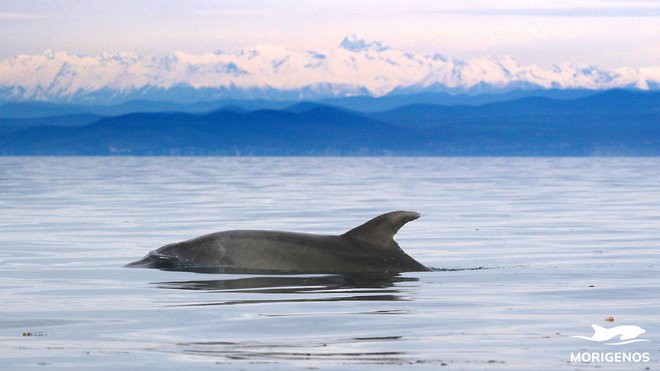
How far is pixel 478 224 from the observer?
111ft

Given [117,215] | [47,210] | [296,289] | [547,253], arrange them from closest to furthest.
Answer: [296,289] → [547,253] → [117,215] → [47,210]

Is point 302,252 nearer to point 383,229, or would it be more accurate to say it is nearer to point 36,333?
point 383,229

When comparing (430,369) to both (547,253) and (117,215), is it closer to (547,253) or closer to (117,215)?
(547,253)

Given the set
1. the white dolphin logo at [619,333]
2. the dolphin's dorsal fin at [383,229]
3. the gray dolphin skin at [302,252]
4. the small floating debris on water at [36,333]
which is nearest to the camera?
the white dolphin logo at [619,333]

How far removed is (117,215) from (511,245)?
14282 mm

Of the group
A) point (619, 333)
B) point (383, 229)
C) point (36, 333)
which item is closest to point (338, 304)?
point (36, 333)

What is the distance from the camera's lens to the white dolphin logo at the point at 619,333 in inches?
498

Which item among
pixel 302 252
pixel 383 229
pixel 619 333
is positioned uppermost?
pixel 383 229

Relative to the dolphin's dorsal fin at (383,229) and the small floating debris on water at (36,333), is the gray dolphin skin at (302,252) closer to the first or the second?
the dolphin's dorsal fin at (383,229)

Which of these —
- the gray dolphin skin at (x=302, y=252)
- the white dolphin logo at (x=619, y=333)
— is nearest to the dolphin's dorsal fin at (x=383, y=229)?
the gray dolphin skin at (x=302, y=252)

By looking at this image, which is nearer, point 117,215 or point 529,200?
point 117,215

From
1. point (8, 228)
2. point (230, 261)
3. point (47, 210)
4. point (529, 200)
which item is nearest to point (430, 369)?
point (230, 261)

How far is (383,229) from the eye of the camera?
64.0 ft

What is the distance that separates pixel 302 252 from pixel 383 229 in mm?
1159
